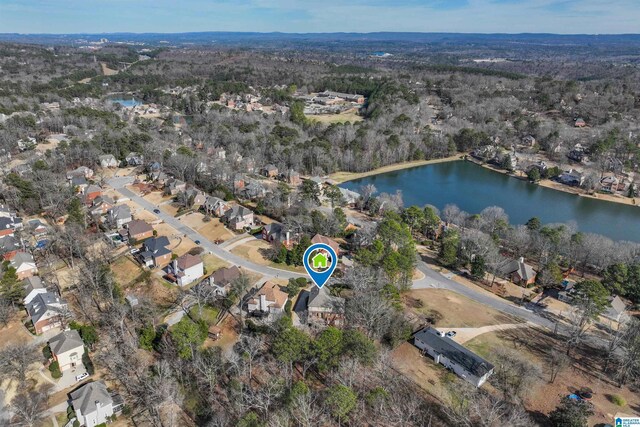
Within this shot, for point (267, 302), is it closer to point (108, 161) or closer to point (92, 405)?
point (92, 405)

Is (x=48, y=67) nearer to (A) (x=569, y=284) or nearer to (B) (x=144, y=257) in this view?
(B) (x=144, y=257)

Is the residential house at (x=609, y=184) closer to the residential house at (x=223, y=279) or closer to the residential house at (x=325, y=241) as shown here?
the residential house at (x=325, y=241)

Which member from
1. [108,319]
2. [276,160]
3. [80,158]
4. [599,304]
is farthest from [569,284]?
[80,158]

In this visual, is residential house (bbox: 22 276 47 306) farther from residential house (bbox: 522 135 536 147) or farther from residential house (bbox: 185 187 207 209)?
residential house (bbox: 522 135 536 147)

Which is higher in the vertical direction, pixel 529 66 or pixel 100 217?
pixel 529 66

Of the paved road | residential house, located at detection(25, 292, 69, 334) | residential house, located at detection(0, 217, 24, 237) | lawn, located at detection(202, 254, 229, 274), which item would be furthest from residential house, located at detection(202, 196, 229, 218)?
residential house, located at detection(25, 292, 69, 334)

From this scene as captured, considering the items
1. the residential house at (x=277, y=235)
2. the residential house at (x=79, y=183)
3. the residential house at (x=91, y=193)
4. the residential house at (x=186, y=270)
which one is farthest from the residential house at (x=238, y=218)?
the residential house at (x=79, y=183)
